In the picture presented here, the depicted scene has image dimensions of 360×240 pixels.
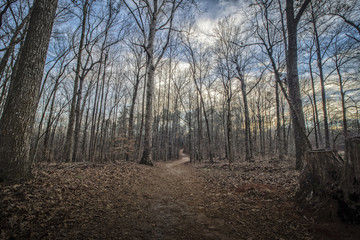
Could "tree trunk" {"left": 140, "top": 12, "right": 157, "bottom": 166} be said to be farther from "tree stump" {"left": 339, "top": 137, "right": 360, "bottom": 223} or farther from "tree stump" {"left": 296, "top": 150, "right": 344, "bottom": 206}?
"tree stump" {"left": 339, "top": 137, "right": 360, "bottom": 223}

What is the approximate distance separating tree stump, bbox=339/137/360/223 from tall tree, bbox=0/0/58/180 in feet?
20.6

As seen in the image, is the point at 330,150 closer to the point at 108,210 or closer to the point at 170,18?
the point at 108,210

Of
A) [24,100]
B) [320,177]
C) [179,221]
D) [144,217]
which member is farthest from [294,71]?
[24,100]

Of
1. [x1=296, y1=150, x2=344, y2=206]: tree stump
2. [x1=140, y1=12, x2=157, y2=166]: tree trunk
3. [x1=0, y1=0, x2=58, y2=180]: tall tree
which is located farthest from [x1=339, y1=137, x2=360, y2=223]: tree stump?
[x1=140, y1=12, x2=157, y2=166]: tree trunk

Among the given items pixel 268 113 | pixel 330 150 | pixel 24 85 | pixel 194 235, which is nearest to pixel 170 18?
pixel 24 85

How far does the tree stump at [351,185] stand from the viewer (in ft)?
7.40

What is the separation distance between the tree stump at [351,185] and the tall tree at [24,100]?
6.29 metres

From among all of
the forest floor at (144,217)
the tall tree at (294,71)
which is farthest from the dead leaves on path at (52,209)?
the tall tree at (294,71)

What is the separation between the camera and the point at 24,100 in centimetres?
354

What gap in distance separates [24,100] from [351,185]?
6746 millimetres

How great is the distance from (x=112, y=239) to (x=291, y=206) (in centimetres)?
351

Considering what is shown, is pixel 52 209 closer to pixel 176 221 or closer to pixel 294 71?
pixel 176 221

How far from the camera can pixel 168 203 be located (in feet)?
12.4

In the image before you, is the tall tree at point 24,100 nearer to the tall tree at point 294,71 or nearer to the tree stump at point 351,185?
the tree stump at point 351,185
